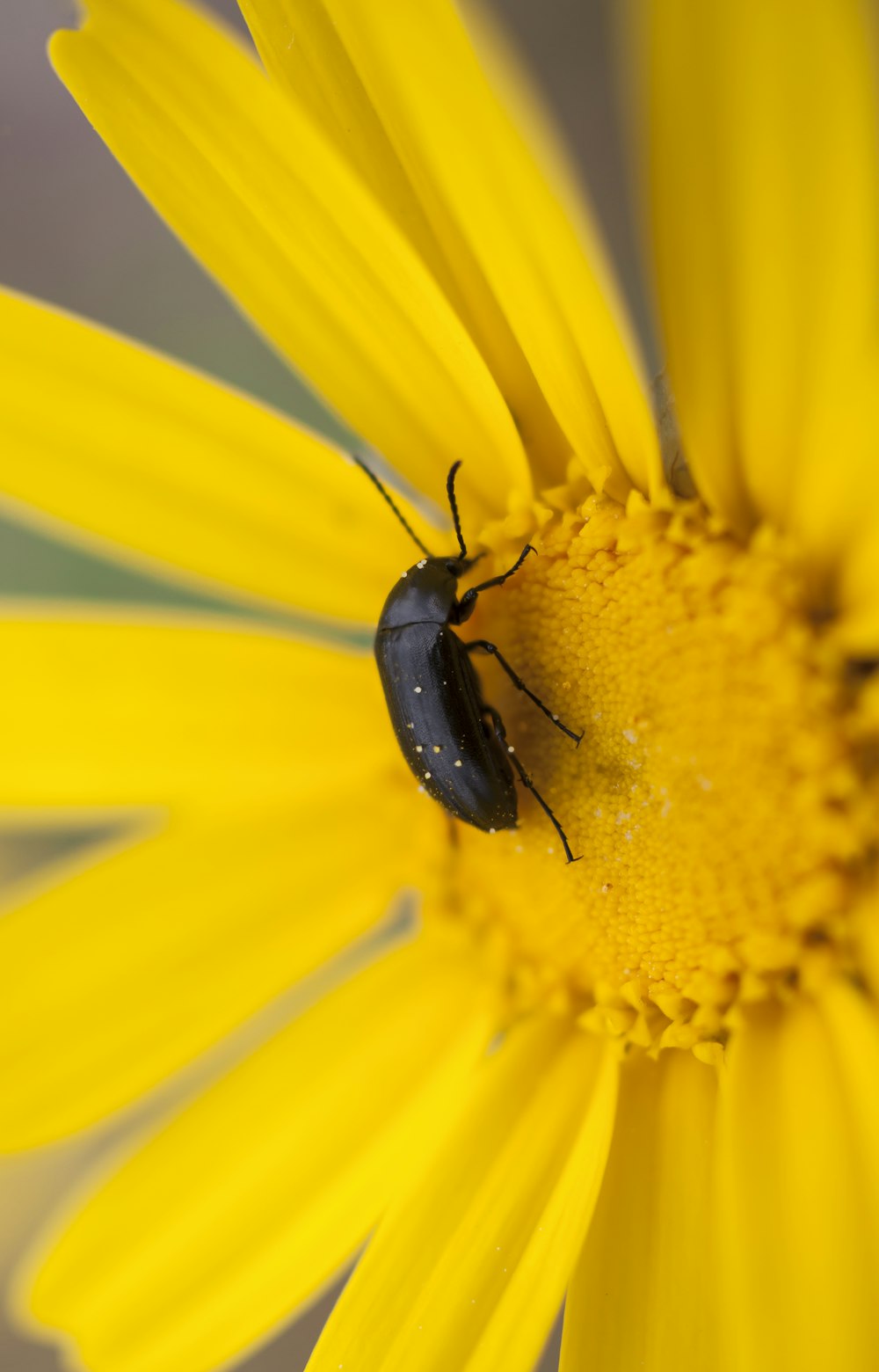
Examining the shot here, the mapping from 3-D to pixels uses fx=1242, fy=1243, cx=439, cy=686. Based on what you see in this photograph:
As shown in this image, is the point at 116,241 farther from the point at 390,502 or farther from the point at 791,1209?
the point at 791,1209

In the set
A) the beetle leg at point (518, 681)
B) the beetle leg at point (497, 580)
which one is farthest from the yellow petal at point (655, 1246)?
the beetle leg at point (497, 580)

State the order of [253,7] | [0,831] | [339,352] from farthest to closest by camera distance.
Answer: [0,831] < [339,352] < [253,7]

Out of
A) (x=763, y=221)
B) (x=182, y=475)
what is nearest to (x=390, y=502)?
(x=182, y=475)

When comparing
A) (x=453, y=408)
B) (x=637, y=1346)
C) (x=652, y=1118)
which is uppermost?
(x=453, y=408)

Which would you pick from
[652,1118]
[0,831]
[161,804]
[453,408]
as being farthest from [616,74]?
[0,831]

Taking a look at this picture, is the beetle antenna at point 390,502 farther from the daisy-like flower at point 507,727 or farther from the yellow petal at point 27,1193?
the yellow petal at point 27,1193

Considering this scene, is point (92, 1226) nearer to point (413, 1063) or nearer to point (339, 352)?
point (413, 1063)

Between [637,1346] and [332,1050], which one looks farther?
[332,1050]

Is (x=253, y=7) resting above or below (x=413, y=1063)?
above
